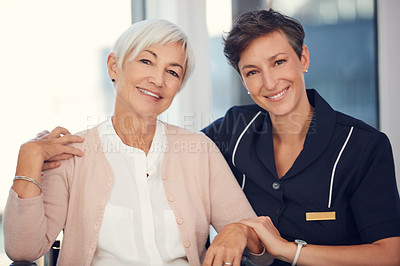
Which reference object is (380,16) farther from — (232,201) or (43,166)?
(43,166)

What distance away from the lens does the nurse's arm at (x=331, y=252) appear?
144 centimetres

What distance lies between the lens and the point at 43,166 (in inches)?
57.0

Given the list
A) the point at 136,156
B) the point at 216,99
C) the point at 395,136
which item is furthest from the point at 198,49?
the point at 395,136

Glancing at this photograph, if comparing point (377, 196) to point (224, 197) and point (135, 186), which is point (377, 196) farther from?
point (135, 186)

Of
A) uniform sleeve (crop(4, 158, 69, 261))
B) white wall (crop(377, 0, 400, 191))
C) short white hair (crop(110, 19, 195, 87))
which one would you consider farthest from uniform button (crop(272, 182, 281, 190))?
white wall (crop(377, 0, 400, 191))

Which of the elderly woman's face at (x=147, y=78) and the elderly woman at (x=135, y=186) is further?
the elderly woman's face at (x=147, y=78)

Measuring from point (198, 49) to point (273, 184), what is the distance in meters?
1.09

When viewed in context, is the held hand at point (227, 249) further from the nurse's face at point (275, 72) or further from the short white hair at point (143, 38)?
the short white hair at point (143, 38)

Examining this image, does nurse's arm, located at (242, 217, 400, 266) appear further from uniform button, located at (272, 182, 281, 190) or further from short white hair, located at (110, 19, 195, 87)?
short white hair, located at (110, 19, 195, 87)

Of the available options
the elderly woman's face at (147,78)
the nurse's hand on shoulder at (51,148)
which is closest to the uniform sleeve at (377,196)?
the elderly woman's face at (147,78)

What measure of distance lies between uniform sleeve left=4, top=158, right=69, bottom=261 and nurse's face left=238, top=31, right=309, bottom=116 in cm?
86

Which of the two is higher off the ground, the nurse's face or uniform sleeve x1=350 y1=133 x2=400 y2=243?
the nurse's face

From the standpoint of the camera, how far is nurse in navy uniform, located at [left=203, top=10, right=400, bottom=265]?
1477 mm

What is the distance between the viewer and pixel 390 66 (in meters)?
2.36
